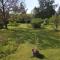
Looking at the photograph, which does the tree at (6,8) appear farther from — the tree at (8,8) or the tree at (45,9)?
the tree at (45,9)

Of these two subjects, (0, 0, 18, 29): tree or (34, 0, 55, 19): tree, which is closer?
(0, 0, 18, 29): tree

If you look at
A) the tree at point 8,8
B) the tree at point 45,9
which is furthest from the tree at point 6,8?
the tree at point 45,9

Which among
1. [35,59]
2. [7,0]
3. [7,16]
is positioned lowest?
[35,59]

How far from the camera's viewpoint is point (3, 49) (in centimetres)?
1444

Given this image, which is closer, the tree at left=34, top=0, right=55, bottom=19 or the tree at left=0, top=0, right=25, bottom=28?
the tree at left=0, top=0, right=25, bottom=28

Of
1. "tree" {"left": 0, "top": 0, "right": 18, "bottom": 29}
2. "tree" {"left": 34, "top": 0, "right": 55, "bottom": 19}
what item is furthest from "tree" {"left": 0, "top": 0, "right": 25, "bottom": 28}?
"tree" {"left": 34, "top": 0, "right": 55, "bottom": 19}

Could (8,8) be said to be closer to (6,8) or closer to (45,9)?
(6,8)

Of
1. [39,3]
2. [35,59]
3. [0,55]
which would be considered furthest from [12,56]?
[39,3]

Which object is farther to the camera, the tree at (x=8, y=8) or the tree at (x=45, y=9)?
the tree at (x=45, y=9)

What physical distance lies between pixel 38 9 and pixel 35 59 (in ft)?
161

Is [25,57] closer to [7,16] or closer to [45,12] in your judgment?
[7,16]

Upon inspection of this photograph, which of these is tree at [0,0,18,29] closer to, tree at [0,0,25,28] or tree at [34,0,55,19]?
tree at [0,0,25,28]

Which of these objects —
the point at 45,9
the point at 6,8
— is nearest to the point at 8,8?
the point at 6,8

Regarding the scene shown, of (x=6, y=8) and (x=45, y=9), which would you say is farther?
(x=45, y=9)
